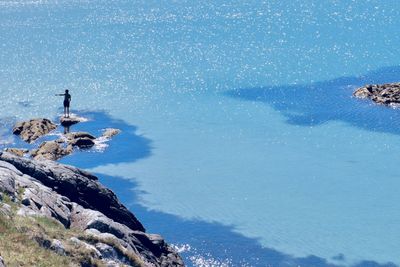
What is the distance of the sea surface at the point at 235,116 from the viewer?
45062mm

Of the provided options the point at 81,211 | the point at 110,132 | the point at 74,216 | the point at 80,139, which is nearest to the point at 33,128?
the point at 80,139

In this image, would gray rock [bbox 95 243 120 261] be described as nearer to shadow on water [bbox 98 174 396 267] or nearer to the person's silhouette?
shadow on water [bbox 98 174 396 267]

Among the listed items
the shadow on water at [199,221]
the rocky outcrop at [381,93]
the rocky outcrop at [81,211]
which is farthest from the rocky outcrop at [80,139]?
the rocky outcrop at [381,93]

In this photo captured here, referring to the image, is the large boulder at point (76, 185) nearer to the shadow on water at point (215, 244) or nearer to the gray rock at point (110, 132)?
the shadow on water at point (215, 244)

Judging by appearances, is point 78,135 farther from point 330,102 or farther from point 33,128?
point 330,102

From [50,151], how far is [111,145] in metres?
5.96

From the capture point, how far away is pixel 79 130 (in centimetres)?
6331

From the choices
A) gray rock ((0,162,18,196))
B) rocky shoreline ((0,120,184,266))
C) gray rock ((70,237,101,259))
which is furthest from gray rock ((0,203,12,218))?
A: gray rock ((70,237,101,259))

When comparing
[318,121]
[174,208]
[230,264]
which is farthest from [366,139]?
[230,264]

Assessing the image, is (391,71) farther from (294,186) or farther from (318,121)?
(294,186)

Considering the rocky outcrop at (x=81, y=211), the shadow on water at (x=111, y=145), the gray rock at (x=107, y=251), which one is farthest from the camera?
the shadow on water at (x=111, y=145)

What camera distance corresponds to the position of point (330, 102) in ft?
233

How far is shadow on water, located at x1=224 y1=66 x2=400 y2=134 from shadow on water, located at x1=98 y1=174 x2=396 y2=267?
23.7 metres

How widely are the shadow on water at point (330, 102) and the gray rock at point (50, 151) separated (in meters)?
23.0
